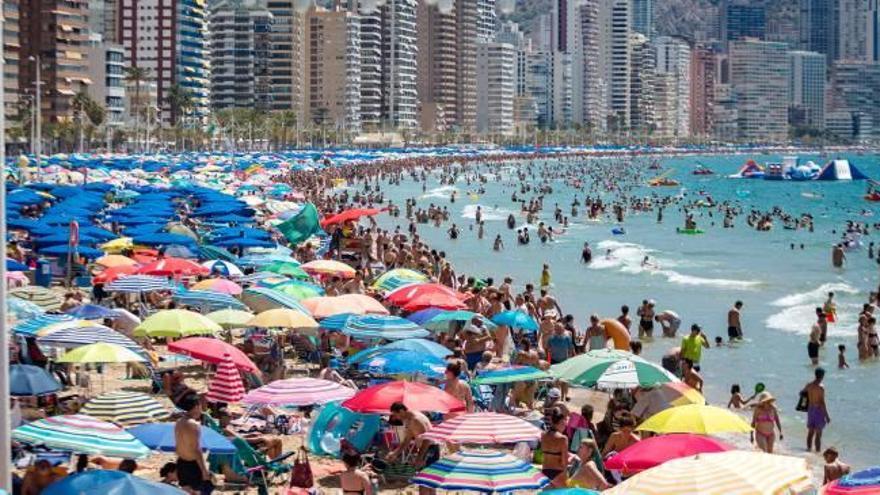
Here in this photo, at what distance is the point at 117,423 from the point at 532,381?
18.3ft

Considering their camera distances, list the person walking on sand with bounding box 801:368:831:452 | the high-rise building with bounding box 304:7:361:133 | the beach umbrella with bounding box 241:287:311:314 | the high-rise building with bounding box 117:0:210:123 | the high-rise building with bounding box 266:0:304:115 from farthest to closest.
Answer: the high-rise building with bounding box 304:7:361:133, the high-rise building with bounding box 266:0:304:115, the high-rise building with bounding box 117:0:210:123, the beach umbrella with bounding box 241:287:311:314, the person walking on sand with bounding box 801:368:831:452

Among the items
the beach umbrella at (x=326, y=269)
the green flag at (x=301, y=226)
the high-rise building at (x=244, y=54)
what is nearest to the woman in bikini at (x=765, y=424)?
the beach umbrella at (x=326, y=269)

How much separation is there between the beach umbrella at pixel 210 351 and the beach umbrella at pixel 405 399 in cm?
235

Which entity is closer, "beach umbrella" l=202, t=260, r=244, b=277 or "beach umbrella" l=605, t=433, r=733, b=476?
"beach umbrella" l=605, t=433, r=733, b=476

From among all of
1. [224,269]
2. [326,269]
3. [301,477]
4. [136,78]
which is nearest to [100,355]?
[301,477]

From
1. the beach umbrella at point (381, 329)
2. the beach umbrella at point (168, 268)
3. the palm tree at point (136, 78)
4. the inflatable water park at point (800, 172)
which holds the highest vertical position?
the palm tree at point (136, 78)

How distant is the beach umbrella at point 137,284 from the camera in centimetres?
2039

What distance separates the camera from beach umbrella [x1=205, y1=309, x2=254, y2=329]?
56.3ft

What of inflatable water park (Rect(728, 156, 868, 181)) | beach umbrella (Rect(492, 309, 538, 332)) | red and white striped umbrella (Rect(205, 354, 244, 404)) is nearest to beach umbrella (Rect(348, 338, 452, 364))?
red and white striped umbrella (Rect(205, 354, 244, 404))

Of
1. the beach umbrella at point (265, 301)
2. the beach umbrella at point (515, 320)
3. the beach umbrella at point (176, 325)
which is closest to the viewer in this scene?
the beach umbrella at point (176, 325)

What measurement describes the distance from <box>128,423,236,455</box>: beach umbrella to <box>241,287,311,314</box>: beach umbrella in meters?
6.78

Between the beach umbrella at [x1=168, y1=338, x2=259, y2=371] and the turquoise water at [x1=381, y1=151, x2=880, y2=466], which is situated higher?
the beach umbrella at [x1=168, y1=338, x2=259, y2=371]

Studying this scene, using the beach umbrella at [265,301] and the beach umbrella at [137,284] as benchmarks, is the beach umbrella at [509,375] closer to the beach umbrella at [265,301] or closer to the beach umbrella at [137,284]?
the beach umbrella at [265,301]

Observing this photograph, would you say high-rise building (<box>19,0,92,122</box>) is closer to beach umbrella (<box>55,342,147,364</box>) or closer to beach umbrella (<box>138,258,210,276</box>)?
beach umbrella (<box>138,258,210,276</box>)
